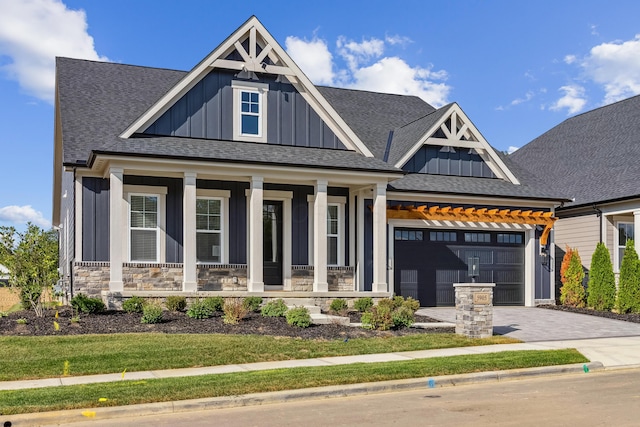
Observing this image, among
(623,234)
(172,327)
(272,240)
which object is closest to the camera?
(172,327)

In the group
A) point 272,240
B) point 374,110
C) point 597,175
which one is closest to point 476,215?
point 597,175

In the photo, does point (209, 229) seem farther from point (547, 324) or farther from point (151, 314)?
point (547, 324)

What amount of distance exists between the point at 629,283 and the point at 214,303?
1302cm

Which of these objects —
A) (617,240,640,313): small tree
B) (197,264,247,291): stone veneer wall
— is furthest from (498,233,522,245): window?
(197,264,247,291): stone veneer wall

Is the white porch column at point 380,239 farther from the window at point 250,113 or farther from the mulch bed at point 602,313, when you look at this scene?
the mulch bed at point 602,313

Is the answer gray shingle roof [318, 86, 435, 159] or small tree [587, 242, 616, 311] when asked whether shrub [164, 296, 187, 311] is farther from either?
small tree [587, 242, 616, 311]

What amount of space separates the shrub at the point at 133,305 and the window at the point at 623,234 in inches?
653

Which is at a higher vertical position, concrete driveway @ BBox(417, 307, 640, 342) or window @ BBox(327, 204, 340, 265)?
window @ BBox(327, 204, 340, 265)

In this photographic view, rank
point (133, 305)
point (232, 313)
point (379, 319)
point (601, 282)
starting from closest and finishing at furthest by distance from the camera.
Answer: point (232, 313), point (379, 319), point (133, 305), point (601, 282)

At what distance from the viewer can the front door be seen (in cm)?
2128

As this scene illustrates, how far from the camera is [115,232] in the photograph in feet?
58.1

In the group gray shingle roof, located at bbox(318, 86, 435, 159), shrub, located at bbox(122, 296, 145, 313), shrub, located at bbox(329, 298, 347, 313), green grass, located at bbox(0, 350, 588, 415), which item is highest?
gray shingle roof, located at bbox(318, 86, 435, 159)

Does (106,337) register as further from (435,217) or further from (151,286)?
(435,217)

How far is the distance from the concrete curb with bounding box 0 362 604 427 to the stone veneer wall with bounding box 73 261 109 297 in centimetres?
1015
